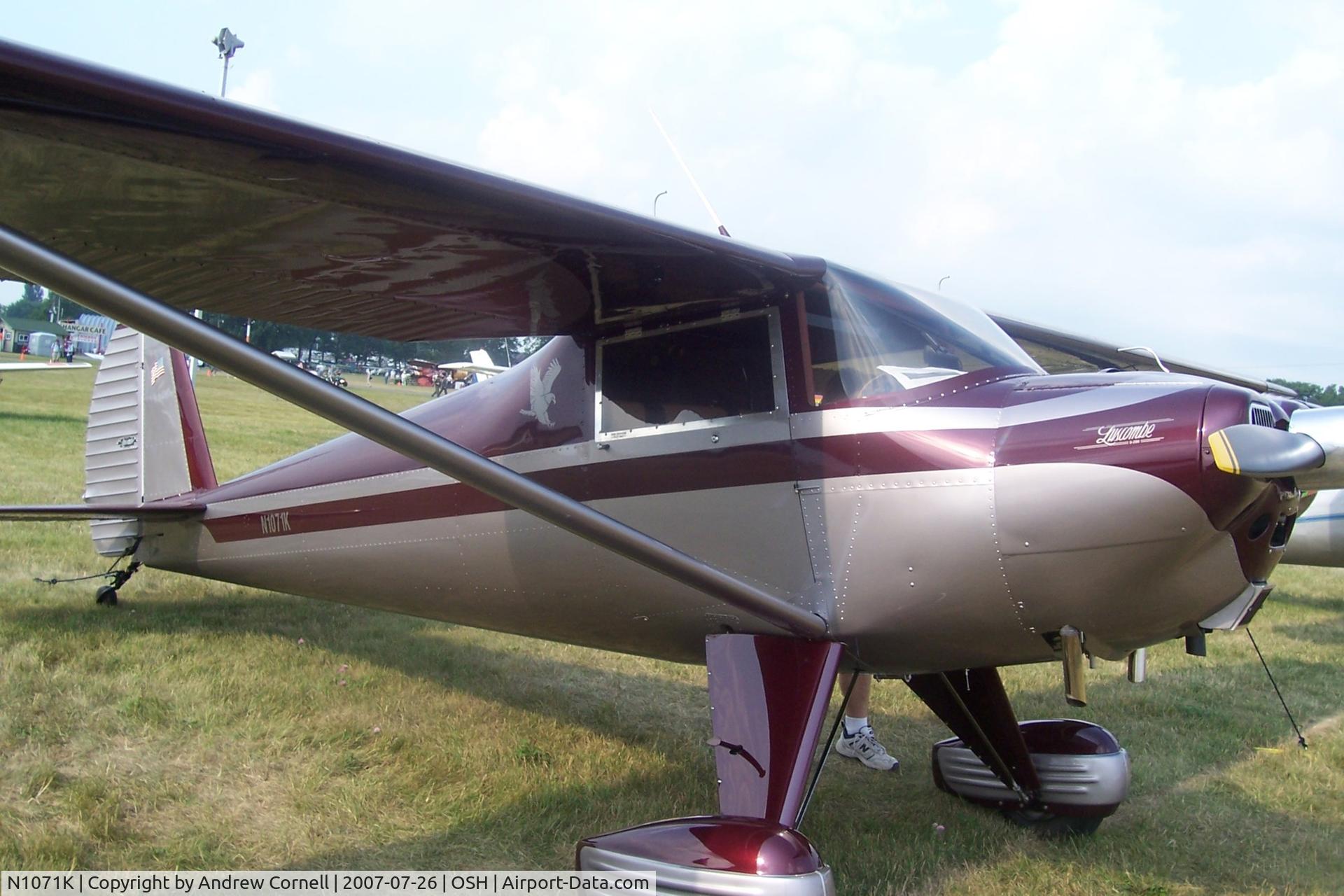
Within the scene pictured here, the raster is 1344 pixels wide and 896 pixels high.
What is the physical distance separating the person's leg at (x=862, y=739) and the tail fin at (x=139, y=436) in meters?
4.11

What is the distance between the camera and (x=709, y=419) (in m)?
3.46

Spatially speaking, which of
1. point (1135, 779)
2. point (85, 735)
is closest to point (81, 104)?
point (85, 735)

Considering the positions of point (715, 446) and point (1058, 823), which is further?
point (1058, 823)

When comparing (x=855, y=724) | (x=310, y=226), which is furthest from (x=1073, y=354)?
(x=310, y=226)

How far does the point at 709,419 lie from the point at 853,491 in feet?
1.97

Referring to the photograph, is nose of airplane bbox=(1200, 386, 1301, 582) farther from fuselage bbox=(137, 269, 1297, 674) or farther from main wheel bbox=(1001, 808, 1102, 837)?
main wheel bbox=(1001, 808, 1102, 837)

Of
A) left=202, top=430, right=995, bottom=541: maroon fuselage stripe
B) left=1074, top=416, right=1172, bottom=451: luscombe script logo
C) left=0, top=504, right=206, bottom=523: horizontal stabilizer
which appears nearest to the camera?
left=1074, top=416, right=1172, bottom=451: luscombe script logo

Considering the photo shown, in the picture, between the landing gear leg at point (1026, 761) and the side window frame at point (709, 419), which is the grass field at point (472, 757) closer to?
the landing gear leg at point (1026, 761)

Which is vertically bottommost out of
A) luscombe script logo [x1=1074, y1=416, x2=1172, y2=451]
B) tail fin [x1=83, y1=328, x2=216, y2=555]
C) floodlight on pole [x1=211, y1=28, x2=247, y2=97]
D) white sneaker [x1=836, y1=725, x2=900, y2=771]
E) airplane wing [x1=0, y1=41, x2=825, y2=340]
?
white sneaker [x1=836, y1=725, x2=900, y2=771]

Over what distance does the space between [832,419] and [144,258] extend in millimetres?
2357

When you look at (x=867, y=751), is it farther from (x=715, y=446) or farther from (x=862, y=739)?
(x=715, y=446)

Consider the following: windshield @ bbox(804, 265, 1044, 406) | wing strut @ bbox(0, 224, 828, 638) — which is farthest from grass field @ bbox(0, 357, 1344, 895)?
windshield @ bbox(804, 265, 1044, 406)

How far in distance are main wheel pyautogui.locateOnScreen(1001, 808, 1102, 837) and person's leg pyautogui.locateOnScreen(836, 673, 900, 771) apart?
0.81 metres

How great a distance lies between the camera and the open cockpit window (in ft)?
11.2
